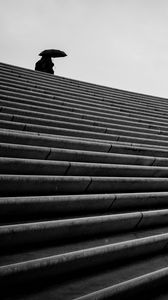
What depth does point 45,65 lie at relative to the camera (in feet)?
24.5

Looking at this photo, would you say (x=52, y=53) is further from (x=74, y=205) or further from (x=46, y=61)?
(x=74, y=205)

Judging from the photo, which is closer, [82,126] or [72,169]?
[72,169]

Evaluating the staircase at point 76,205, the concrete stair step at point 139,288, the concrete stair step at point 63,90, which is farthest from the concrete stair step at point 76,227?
the concrete stair step at point 63,90

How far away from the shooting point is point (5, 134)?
242cm

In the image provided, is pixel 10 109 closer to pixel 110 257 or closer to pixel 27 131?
pixel 27 131

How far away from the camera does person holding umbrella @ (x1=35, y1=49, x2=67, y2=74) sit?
24.5 ft

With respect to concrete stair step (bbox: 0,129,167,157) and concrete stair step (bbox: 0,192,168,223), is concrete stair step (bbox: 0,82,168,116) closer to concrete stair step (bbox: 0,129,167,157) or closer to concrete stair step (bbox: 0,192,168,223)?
concrete stair step (bbox: 0,129,167,157)

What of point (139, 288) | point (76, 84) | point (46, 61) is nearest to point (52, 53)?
point (46, 61)

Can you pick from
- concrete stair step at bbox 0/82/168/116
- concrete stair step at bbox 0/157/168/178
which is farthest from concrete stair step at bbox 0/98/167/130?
concrete stair step at bbox 0/157/168/178

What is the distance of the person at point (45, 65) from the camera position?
745cm

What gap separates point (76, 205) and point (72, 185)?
8.0 inches

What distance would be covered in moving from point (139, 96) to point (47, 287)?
539cm

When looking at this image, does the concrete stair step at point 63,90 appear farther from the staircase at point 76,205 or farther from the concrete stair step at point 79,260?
the concrete stair step at point 79,260

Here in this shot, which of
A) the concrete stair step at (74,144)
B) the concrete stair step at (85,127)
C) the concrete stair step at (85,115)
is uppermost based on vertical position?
the concrete stair step at (85,115)
